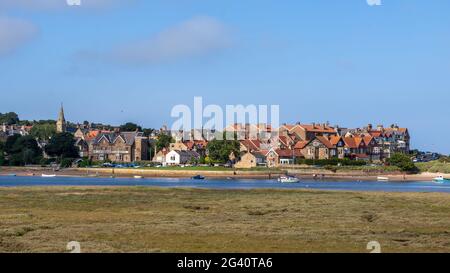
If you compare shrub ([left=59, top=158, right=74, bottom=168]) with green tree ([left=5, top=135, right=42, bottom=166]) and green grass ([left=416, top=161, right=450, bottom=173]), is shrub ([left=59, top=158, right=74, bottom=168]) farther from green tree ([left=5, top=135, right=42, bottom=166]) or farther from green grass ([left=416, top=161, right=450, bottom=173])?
green grass ([left=416, top=161, right=450, bottom=173])

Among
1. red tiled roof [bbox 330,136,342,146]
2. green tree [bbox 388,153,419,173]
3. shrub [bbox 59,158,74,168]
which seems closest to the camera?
green tree [bbox 388,153,419,173]

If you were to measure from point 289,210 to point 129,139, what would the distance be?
144 meters

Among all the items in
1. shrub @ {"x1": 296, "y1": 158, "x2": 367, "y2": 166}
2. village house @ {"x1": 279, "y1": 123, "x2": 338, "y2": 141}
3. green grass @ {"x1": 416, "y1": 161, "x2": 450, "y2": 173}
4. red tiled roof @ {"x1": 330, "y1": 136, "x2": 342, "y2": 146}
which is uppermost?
village house @ {"x1": 279, "y1": 123, "x2": 338, "y2": 141}

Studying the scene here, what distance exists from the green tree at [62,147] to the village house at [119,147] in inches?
243

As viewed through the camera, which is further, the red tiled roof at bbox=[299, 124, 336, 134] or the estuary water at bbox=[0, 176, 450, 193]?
the red tiled roof at bbox=[299, 124, 336, 134]

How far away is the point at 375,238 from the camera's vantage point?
32.2 meters

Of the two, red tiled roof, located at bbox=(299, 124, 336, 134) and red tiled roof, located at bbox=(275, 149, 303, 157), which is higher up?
red tiled roof, located at bbox=(299, 124, 336, 134)

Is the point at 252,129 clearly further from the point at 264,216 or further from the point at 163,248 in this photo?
the point at 163,248

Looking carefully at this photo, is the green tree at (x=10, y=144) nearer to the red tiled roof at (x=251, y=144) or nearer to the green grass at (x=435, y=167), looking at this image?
the red tiled roof at (x=251, y=144)

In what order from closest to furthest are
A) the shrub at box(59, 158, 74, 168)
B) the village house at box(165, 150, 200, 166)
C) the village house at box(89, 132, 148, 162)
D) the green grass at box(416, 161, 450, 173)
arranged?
the green grass at box(416, 161, 450, 173), the shrub at box(59, 158, 74, 168), the village house at box(165, 150, 200, 166), the village house at box(89, 132, 148, 162)

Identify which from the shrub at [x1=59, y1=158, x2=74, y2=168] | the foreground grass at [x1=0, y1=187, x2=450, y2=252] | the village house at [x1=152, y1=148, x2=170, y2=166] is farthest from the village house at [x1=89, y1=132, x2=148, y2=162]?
the foreground grass at [x1=0, y1=187, x2=450, y2=252]

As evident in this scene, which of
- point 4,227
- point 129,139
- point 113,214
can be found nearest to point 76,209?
point 113,214

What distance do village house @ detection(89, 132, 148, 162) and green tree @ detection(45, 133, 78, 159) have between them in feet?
20.2

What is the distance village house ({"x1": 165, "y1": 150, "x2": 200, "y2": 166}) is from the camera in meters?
172
